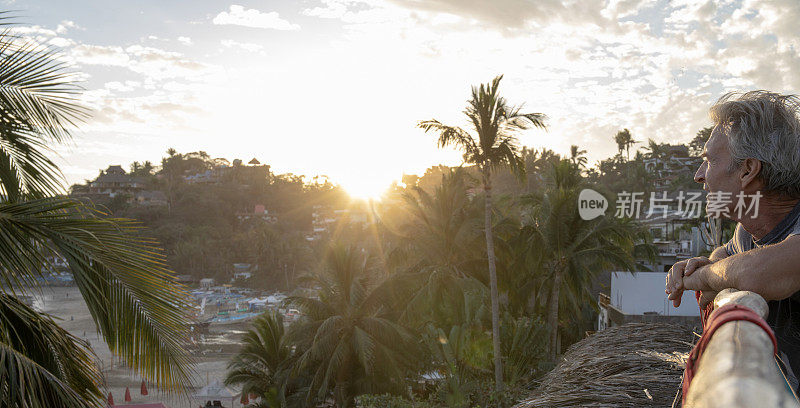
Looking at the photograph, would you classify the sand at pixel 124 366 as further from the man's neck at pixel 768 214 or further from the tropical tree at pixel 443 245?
the man's neck at pixel 768 214

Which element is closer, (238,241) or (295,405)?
(295,405)

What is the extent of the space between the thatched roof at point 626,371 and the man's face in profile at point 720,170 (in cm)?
83

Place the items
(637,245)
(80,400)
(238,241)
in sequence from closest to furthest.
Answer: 1. (80,400)
2. (637,245)
3. (238,241)

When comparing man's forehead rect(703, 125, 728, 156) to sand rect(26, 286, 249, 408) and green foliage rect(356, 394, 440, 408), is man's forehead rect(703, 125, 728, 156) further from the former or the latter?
sand rect(26, 286, 249, 408)

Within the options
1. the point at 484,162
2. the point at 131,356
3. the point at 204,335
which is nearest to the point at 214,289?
the point at 204,335

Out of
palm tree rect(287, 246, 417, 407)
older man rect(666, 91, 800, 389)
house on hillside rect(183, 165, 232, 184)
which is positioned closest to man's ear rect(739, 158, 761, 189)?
older man rect(666, 91, 800, 389)

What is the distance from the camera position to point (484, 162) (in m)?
14.5

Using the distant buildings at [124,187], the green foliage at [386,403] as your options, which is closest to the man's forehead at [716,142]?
the green foliage at [386,403]

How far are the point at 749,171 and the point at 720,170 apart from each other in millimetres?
54

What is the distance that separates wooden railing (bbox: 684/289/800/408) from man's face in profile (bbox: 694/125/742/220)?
27.1 inches

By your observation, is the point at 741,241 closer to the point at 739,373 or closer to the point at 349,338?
the point at 739,373

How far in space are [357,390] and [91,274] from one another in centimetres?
1310

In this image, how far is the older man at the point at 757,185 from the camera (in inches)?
39.0

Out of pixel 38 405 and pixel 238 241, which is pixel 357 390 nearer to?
pixel 38 405
